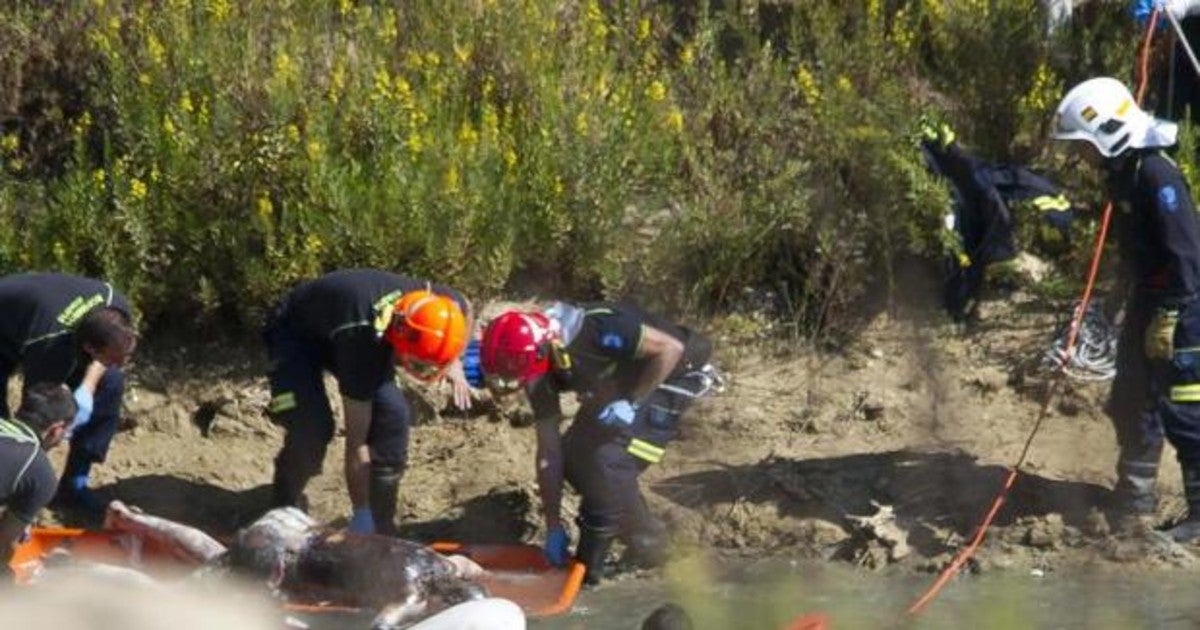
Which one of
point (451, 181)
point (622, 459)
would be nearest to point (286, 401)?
point (622, 459)

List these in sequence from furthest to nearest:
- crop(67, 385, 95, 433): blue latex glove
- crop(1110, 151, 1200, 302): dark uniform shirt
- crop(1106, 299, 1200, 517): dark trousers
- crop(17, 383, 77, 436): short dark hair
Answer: crop(67, 385, 95, 433): blue latex glove, crop(1106, 299, 1200, 517): dark trousers, crop(1110, 151, 1200, 302): dark uniform shirt, crop(17, 383, 77, 436): short dark hair

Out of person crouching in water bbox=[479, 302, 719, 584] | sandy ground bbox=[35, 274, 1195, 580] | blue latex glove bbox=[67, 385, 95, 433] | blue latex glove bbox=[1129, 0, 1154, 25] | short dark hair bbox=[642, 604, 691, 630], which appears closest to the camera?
short dark hair bbox=[642, 604, 691, 630]

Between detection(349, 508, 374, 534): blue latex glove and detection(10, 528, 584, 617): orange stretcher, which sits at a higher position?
detection(349, 508, 374, 534): blue latex glove

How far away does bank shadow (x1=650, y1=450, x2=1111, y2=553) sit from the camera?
32.7 feet

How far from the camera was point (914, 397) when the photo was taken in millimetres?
10891

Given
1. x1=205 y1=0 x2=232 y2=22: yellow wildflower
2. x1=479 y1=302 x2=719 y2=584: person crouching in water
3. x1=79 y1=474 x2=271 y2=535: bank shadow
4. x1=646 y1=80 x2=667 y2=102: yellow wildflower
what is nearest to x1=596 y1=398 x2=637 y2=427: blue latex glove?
x1=479 y1=302 x2=719 y2=584: person crouching in water

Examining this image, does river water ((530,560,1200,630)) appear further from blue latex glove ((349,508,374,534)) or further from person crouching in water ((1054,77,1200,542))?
blue latex glove ((349,508,374,534))

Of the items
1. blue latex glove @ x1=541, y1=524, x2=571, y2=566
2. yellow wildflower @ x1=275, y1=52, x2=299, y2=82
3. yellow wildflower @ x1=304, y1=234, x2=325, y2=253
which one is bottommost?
blue latex glove @ x1=541, y1=524, x2=571, y2=566

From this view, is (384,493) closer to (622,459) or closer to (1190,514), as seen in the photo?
(622,459)

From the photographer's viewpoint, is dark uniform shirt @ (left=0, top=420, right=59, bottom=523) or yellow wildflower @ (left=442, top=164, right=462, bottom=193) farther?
yellow wildflower @ (left=442, top=164, right=462, bottom=193)

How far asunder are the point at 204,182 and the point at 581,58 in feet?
6.57

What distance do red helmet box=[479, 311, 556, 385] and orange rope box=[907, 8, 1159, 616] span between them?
1698mm

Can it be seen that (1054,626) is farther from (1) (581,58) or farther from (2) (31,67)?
(2) (31,67)

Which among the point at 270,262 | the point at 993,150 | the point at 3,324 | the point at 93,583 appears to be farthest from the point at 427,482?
the point at 993,150
